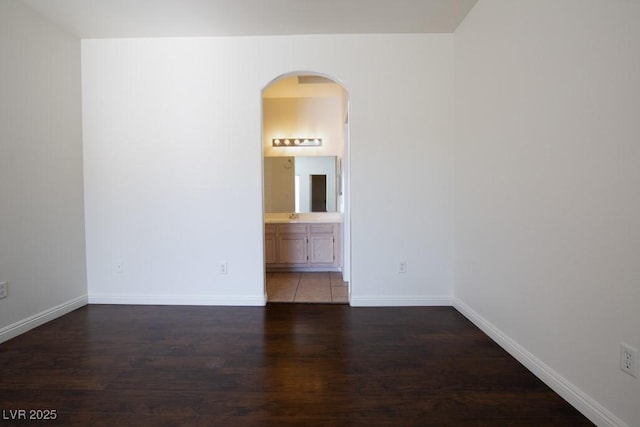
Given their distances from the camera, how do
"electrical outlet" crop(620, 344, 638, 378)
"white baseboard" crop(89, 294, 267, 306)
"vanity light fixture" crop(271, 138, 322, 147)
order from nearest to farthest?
1. "electrical outlet" crop(620, 344, 638, 378)
2. "white baseboard" crop(89, 294, 267, 306)
3. "vanity light fixture" crop(271, 138, 322, 147)

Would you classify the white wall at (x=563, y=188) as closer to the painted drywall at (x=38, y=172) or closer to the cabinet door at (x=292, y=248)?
the cabinet door at (x=292, y=248)

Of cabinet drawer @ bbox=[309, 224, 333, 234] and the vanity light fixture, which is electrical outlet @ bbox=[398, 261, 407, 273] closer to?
cabinet drawer @ bbox=[309, 224, 333, 234]

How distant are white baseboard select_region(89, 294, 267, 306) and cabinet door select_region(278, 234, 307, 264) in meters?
1.41

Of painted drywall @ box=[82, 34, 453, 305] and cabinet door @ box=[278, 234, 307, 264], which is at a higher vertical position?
painted drywall @ box=[82, 34, 453, 305]

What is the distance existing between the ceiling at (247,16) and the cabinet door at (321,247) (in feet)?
8.65

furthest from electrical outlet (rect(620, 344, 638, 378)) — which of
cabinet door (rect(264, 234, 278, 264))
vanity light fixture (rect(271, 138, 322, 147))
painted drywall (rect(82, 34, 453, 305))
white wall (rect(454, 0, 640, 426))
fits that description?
vanity light fixture (rect(271, 138, 322, 147))

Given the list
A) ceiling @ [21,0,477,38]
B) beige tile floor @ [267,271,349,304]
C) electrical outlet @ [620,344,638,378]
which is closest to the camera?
electrical outlet @ [620,344,638,378]

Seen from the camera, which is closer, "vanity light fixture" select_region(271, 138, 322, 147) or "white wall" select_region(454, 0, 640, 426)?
"white wall" select_region(454, 0, 640, 426)

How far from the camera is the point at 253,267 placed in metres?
2.93

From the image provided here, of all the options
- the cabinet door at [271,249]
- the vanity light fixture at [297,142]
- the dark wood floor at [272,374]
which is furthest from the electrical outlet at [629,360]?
the vanity light fixture at [297,142]

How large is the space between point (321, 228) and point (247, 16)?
9.01 ft

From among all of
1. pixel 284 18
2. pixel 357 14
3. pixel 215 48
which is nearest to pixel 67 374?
pixel 215 48

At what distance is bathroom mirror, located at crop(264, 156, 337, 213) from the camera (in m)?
4.79

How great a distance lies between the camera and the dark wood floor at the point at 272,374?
4.74 feet
